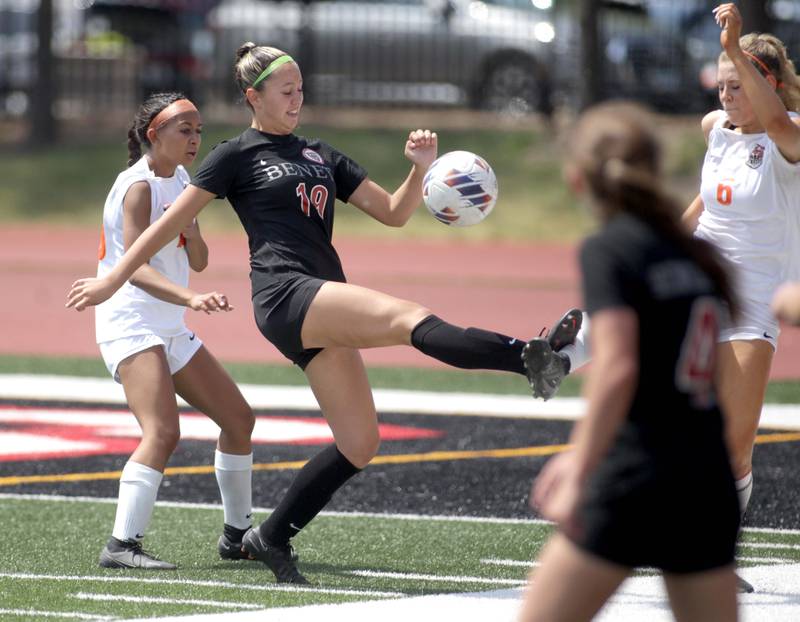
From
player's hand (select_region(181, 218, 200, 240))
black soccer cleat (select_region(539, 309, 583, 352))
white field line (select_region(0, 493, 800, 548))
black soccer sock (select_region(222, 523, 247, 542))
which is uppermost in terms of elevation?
player's hand (select_region(181, 218, 200, 240))

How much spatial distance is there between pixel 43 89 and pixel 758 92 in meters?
23.9

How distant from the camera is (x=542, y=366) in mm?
5305

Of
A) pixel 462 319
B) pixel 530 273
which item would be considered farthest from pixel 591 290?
pixel 530 273

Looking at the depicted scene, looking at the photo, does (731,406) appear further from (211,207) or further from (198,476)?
(211,207)

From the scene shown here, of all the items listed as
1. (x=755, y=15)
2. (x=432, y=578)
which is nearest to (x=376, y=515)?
(x=432, y=578)

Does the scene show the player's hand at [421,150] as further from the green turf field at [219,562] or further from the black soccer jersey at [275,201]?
the green turf field at [219,562]

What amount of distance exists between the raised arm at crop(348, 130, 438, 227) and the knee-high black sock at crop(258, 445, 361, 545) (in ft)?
3.38

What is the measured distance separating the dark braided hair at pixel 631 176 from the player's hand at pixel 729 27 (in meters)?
2.21

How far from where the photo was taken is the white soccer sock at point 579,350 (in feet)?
17.7

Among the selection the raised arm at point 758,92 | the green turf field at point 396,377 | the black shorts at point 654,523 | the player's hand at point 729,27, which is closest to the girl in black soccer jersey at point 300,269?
the raised arm at point 758,92

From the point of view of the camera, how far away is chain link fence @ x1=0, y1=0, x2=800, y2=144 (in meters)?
27.1

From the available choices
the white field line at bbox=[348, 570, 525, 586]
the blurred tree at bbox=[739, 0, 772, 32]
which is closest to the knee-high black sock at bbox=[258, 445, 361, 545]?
the white field line at bbox=[348, 570, 525, 586]

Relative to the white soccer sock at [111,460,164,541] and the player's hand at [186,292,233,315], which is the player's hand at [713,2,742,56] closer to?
the player's hand at [186,292,233,315]

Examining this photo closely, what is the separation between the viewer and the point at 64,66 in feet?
97.6
